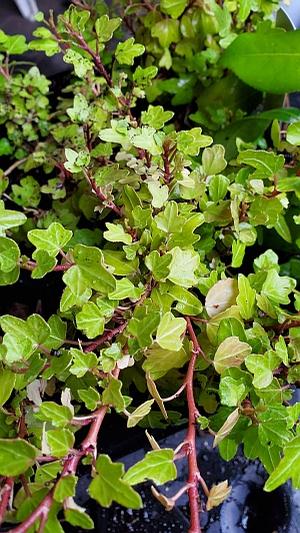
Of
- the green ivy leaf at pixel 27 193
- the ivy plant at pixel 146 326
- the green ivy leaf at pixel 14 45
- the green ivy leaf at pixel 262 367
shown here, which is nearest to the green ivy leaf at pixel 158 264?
the ivy plant at pixel 146 326

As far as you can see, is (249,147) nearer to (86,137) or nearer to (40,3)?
(86,137)

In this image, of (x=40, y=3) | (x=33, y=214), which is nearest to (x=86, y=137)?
(x=33, y=214)

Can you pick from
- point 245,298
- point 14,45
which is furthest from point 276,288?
point 14,45

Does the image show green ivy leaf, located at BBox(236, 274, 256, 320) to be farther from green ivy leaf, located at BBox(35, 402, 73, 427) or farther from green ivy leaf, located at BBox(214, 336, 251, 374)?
green ivy leaf, located at BBox(35, 402, 73, 427)

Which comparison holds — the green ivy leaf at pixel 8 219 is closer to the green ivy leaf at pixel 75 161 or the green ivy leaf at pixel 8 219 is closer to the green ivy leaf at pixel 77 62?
the green ivy leaf at pixel 75 161

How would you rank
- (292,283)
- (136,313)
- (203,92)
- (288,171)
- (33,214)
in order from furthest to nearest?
(203,92) → (33,214) → (288,171) → (292,283) → (136,313)

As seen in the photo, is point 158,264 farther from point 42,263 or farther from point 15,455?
point 15,455

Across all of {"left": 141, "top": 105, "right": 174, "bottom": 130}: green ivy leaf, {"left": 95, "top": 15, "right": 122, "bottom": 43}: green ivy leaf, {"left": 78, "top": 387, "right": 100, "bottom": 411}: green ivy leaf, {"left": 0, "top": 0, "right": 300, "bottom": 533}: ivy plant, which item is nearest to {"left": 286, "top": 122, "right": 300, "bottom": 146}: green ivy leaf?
{"left": 0, "top": 0, "right": 300, "bottom": 533}: ivy plant
